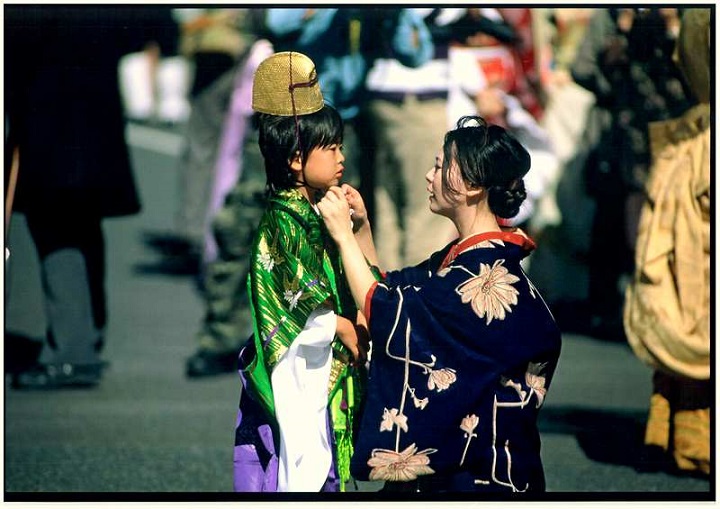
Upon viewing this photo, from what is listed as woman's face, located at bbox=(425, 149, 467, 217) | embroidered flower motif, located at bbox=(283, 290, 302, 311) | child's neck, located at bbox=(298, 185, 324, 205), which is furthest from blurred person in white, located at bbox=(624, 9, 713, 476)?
embroidered flower motif, located at bbox=(283, 290, 302, 311)

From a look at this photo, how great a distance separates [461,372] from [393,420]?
0.65ft

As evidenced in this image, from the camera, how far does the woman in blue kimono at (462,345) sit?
4.11 metres

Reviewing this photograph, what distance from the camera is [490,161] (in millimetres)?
4195

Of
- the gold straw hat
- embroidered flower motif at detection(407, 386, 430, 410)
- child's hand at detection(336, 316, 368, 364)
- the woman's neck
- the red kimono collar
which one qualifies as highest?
the gold straw hat

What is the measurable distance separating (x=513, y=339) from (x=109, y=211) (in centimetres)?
323

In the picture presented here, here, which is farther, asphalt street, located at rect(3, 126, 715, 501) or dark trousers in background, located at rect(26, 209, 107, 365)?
dark trousers in background, located at rect(26, 209, 107, 365)

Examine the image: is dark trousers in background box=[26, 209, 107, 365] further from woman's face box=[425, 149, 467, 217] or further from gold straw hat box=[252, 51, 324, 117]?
woman's face box=[425, 149, 467, 217]

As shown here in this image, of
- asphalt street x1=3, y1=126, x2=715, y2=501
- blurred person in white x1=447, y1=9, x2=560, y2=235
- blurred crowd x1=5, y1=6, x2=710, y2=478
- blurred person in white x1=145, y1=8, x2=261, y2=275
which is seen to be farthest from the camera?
blurred person in white x1=145, y1=8, x2=261, y2=275

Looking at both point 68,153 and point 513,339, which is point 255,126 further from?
point 68,153

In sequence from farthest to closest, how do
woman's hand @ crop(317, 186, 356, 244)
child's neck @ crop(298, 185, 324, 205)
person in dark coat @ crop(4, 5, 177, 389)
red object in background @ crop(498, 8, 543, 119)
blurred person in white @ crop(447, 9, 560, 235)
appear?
red object in background @ crop(498, 8, 543, 119) < blurred person in white @ crop(447, 9, 560, 235) < person in dark coat @ crop(4, 5, 177, 389) < child's neck @ crop(298, 185, 324, 205) < woman's hand @ crop(317, 186, 356, 244)

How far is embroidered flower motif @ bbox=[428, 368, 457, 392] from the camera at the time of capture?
4.14m

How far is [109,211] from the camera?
23.0ft

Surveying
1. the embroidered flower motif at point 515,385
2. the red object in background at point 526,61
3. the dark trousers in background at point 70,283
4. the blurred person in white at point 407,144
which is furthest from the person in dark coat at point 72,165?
the embroidered flower motif at point 515,385

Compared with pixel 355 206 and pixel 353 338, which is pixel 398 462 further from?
pixel 355 206
